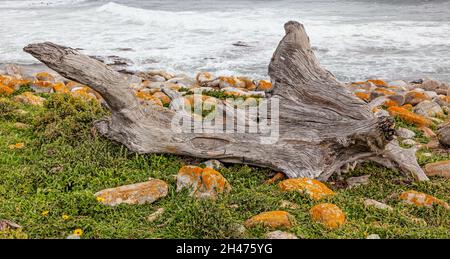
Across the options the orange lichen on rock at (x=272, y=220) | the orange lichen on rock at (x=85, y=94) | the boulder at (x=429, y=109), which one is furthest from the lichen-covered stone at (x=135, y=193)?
the boulder at (x=429, y=109)

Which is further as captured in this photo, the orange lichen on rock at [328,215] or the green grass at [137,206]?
the orange lichen on rock at [328,215]

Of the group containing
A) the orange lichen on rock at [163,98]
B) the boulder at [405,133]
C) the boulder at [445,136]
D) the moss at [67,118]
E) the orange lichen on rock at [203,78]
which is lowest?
the orange lichen on rock at [203,78]

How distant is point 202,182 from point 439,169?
3.48 metres

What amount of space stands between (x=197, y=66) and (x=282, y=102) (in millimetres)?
12787

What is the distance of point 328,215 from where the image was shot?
5273mm

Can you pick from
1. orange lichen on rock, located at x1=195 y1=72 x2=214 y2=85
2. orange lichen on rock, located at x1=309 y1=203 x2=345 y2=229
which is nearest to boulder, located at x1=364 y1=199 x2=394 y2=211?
orange lichen on rock, located at x1=309 y1=203 x2=345 y2=229

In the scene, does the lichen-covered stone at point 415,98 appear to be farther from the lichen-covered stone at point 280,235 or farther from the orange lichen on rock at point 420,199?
the lichen-covered stone at point 280,235

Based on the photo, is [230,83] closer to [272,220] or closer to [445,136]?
[445,136]

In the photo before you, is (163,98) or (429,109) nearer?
(163,98)

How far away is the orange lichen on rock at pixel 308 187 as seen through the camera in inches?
236

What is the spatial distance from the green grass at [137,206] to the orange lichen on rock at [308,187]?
15cm

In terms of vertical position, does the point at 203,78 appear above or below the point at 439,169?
below

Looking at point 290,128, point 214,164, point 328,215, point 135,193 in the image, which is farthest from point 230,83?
point 328,215

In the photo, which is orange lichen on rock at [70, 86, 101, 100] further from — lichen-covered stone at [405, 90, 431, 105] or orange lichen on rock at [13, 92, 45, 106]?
lichen-covered stone at [405, 90, 431, 105]
